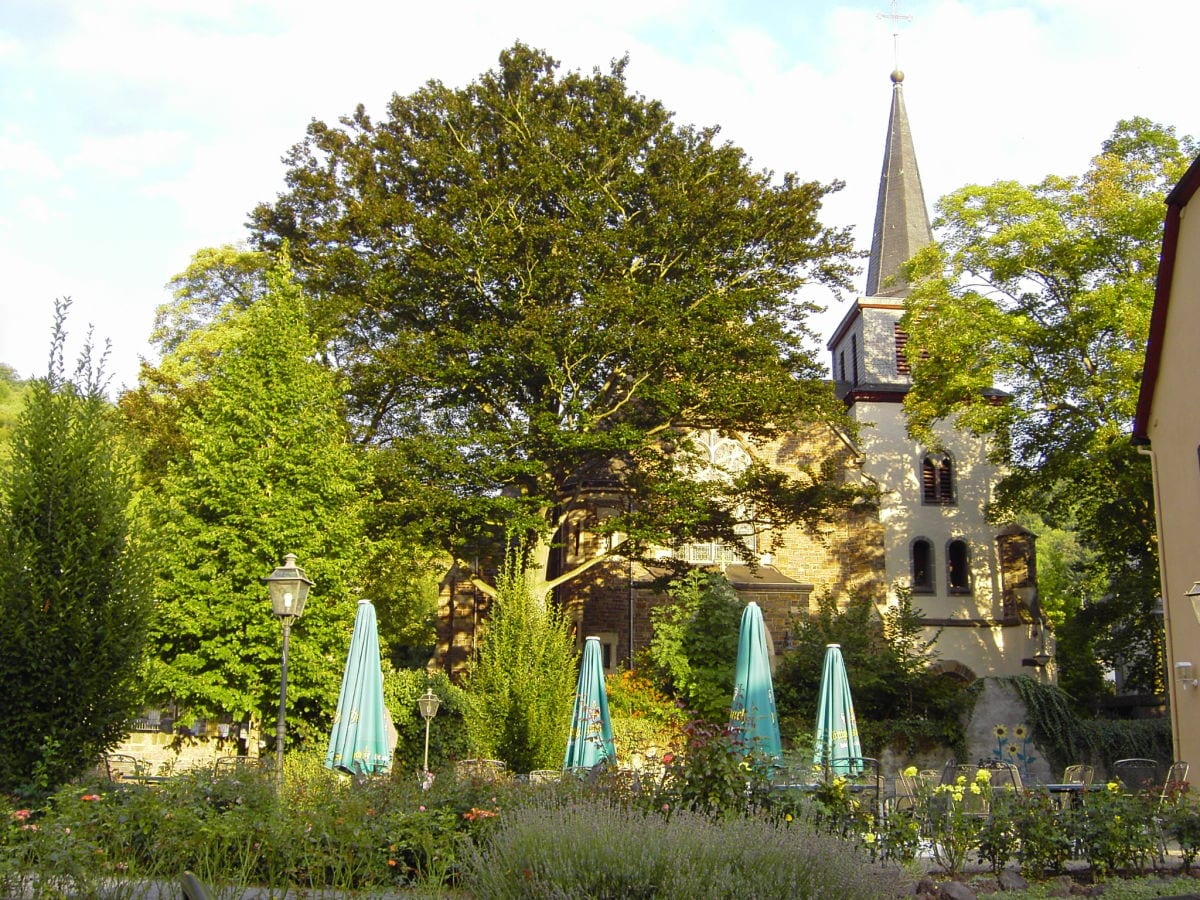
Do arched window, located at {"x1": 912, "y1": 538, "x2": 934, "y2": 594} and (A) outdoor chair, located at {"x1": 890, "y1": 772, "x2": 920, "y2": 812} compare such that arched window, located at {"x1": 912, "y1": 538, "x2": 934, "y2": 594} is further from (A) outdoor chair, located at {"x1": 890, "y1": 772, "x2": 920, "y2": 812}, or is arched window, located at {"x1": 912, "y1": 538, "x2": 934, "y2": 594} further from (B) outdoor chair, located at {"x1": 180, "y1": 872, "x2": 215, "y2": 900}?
(B) outdoor chair, located at {"x1": 180, "y1": 872, "x2": 215, "y2": 900}

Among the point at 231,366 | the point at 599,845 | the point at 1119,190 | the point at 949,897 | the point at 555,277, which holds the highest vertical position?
the point at 1119,190

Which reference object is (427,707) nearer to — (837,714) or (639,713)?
(639,713)

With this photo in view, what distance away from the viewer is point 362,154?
25.0 metres

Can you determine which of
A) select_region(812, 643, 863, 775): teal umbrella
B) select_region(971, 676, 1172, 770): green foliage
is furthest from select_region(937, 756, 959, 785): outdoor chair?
select_region(971, 676, 1172, 770): green foliage

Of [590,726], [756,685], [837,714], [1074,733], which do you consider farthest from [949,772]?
[1074,733]

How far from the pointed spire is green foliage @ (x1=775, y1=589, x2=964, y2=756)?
1621cm

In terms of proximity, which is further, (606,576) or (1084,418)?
(606,576)

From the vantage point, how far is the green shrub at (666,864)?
588cm

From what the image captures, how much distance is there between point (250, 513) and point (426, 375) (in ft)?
18.8

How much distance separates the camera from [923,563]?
107 ft

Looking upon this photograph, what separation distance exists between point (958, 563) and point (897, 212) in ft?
41.4

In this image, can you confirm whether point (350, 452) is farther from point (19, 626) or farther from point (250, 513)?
point (19, 626)

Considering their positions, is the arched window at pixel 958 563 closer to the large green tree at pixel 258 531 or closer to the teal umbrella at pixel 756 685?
the large green tree at pixel 258 531

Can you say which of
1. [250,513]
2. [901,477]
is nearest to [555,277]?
[250,513]
